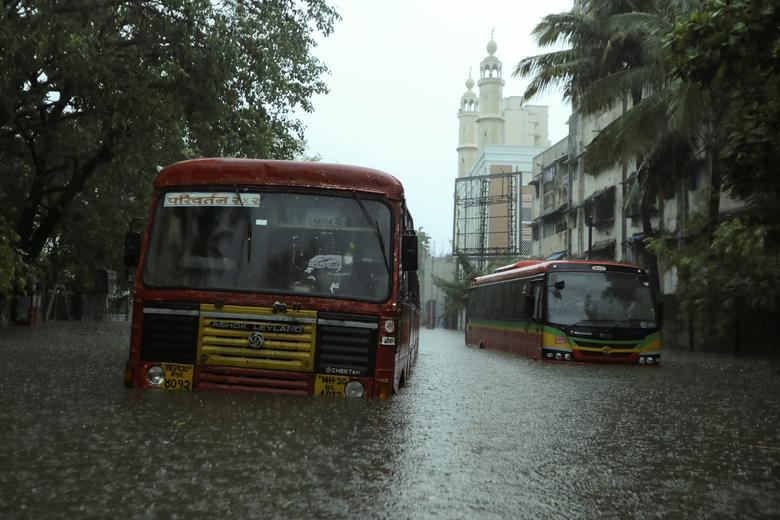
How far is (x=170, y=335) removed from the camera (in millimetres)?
8930

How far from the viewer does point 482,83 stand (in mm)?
96812

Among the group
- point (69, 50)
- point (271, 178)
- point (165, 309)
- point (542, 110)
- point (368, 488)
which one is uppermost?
point (542, 110)

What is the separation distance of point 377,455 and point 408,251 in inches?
123

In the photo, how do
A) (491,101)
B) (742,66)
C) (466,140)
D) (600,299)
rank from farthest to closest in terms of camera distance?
(466,140) < (491,101) < (600,299) < (742,66)

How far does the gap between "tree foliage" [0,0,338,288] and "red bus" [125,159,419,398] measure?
15.5 ft

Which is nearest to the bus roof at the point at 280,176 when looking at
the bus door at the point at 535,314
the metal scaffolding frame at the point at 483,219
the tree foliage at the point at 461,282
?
the bus door at the point at 535,314

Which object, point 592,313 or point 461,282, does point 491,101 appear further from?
point 592,313

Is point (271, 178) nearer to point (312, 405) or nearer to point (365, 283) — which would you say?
point (365, 283)

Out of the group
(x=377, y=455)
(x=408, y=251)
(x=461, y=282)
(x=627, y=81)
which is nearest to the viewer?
(x=377, y=455)

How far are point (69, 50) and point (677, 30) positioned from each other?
25.9 ft

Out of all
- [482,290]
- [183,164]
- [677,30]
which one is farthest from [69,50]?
[482,290]

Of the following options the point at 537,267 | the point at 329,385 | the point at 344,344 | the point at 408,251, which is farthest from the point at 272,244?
the point at 537,267

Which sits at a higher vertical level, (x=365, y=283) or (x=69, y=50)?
(x=69, y=50)

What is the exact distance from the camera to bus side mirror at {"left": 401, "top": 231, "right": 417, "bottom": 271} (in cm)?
930
